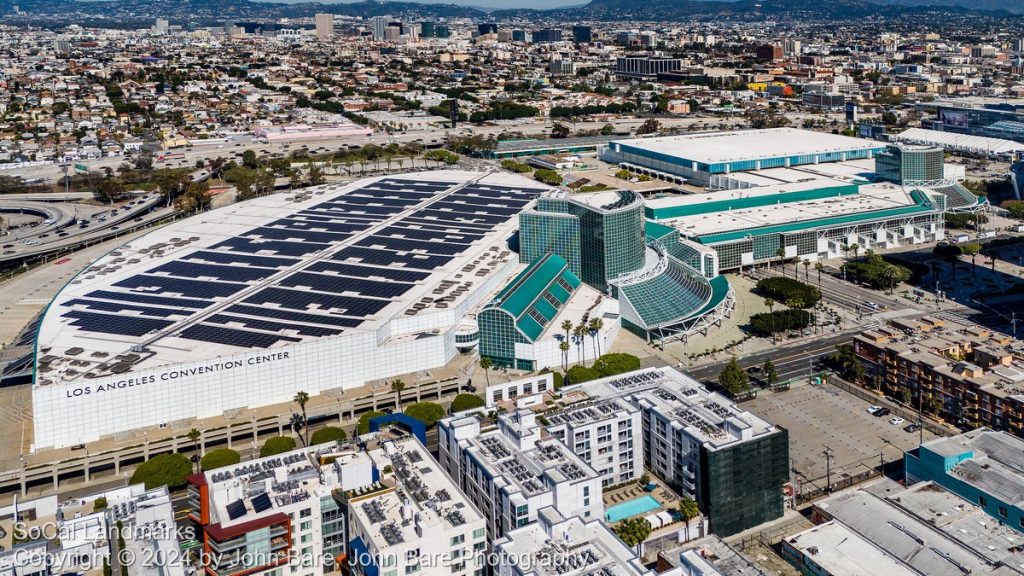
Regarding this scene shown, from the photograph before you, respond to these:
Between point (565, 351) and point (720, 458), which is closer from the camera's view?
point (720, 458)

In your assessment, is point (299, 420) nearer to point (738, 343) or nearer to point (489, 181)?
point (738, 343)

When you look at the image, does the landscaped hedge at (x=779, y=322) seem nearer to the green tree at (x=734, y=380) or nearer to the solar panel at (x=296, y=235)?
the green tree at (x=734, y=380)

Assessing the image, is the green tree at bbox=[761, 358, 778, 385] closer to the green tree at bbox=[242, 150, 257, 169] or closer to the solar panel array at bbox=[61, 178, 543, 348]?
the solar panel array at bbox=[61, 178, 543, 348]

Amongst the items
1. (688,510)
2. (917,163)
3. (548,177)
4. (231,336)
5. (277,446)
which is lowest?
(688,510)

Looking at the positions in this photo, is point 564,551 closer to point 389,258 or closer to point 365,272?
point 365,272

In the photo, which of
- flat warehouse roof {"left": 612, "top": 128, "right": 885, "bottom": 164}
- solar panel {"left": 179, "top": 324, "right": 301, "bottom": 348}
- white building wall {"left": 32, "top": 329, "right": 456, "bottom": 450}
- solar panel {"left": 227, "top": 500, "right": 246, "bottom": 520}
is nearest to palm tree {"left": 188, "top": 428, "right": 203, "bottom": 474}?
white building wall {"left": 32, "top": 329, "right": 456, "bottom": 450}

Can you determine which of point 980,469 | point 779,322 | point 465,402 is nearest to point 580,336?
point 465,402

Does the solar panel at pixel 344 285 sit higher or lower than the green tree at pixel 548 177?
lower

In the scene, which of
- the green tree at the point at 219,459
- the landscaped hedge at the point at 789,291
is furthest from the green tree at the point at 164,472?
the landscaped hedge at the point at 789,291
